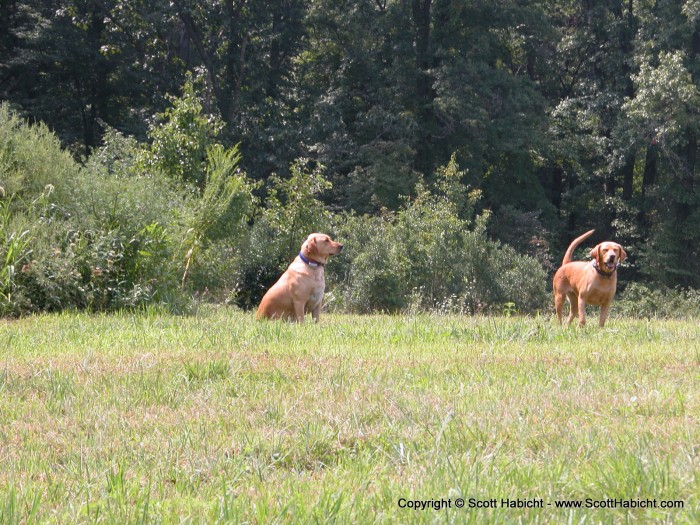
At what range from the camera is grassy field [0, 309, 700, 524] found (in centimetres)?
339

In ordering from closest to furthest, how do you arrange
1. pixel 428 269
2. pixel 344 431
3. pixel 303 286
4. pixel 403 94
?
1. pixel 344 431
2. pixel 303 286
3. pixel 428 269
4. pixel 403 94

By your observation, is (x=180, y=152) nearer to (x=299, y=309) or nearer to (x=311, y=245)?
(x=311, y=245)

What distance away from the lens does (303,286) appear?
10398 millimetres

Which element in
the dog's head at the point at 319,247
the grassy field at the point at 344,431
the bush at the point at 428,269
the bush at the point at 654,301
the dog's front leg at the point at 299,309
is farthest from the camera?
the bush at the point at 654,301

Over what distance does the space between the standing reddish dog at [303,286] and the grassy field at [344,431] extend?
2.83m

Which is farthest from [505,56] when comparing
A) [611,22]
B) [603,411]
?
[603,411]

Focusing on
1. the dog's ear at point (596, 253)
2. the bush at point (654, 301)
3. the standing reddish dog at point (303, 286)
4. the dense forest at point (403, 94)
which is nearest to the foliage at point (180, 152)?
the standing reddish dog at point (303, 286)

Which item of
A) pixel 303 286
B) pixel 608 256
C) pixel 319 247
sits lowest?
pixel 303 286

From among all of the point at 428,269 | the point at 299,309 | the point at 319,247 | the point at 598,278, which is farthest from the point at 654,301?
the point at 299,309

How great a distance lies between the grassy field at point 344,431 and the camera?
3.39 meters

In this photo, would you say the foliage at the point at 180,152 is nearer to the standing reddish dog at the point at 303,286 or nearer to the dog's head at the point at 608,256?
the standing reddish dog at the point at 303,286

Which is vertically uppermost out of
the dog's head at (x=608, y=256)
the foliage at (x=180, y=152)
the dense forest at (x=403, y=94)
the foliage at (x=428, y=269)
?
the dense forest at (x=403, y=94)

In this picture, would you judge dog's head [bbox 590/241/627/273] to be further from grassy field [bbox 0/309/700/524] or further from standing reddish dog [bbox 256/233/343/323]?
standing reddish dog [bbox 256/233/343/323]

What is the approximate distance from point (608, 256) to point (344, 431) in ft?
21.7
